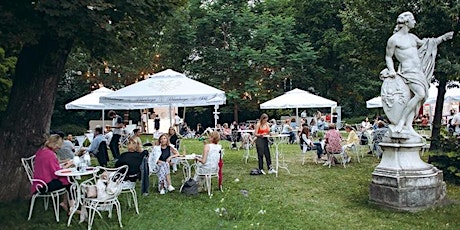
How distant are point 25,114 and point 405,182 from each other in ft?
21.1

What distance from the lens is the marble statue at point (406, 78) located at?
281 inches

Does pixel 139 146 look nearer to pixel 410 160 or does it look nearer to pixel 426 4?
pixel 410 160

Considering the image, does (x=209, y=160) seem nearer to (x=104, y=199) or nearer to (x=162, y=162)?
(x=162, y=162)

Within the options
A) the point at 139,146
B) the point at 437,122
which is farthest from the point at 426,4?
the point at 139,146

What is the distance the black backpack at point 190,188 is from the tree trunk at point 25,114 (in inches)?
106

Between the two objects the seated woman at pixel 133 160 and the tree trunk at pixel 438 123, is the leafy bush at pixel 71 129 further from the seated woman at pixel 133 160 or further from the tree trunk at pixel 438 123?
the tree trunk at pixel 438 123

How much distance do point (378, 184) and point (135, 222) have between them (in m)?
4.02

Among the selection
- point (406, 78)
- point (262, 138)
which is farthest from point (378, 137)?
point (406, 78)

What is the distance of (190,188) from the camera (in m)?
7.99

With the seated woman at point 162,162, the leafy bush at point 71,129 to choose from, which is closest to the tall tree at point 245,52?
the leafy bush at point 71,129

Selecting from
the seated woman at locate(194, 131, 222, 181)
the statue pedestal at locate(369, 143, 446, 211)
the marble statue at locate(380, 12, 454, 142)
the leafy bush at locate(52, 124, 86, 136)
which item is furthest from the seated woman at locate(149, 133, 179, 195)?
the leafy bush at locate(52, 124, 86, 136)

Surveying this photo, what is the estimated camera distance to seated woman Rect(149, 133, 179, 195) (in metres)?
8.24

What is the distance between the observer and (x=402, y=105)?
7223 mm

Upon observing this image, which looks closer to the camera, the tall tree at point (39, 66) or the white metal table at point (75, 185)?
the white metal table at point (75, 185)
